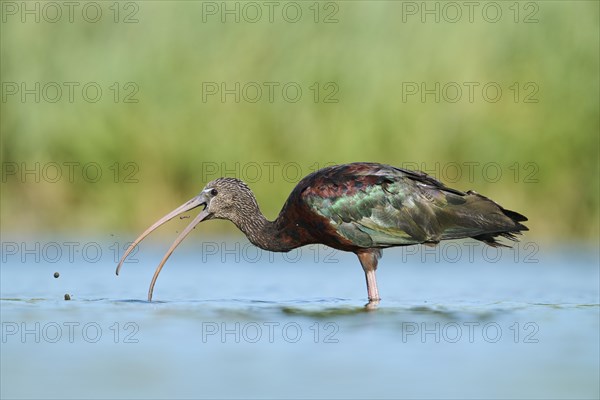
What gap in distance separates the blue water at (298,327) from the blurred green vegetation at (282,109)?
0.91 meters

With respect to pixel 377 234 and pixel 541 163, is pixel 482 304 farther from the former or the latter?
pixel 541 163

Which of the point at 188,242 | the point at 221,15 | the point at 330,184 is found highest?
the point at 221,15

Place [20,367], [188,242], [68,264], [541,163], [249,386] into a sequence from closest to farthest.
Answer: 1. [249,386]
2. [20,367]
3. [68,264]
4. [541,163]
5. [188,242]

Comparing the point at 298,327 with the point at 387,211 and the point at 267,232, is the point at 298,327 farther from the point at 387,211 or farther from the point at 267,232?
the point at 267,232

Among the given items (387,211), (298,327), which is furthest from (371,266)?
(298,327)

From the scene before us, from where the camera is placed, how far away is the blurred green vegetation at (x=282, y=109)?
15078mm

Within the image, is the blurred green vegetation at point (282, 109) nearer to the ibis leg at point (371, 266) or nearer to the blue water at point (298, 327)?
the blue water at point (298, 327)

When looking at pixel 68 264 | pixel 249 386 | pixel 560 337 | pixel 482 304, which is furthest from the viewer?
pixel 68 264

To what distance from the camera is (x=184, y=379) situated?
7293mm

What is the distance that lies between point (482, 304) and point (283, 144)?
209 inches

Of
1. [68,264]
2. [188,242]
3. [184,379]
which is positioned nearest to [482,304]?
[184,379]

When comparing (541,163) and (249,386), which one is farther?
(541,163)

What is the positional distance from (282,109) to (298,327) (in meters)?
6.50

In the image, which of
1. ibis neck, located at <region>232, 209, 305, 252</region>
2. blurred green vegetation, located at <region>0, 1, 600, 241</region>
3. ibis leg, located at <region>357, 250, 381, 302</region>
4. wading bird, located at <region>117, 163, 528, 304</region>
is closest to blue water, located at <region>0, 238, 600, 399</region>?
ibis leg, located at <region>357, 250, 381, 302</region>
